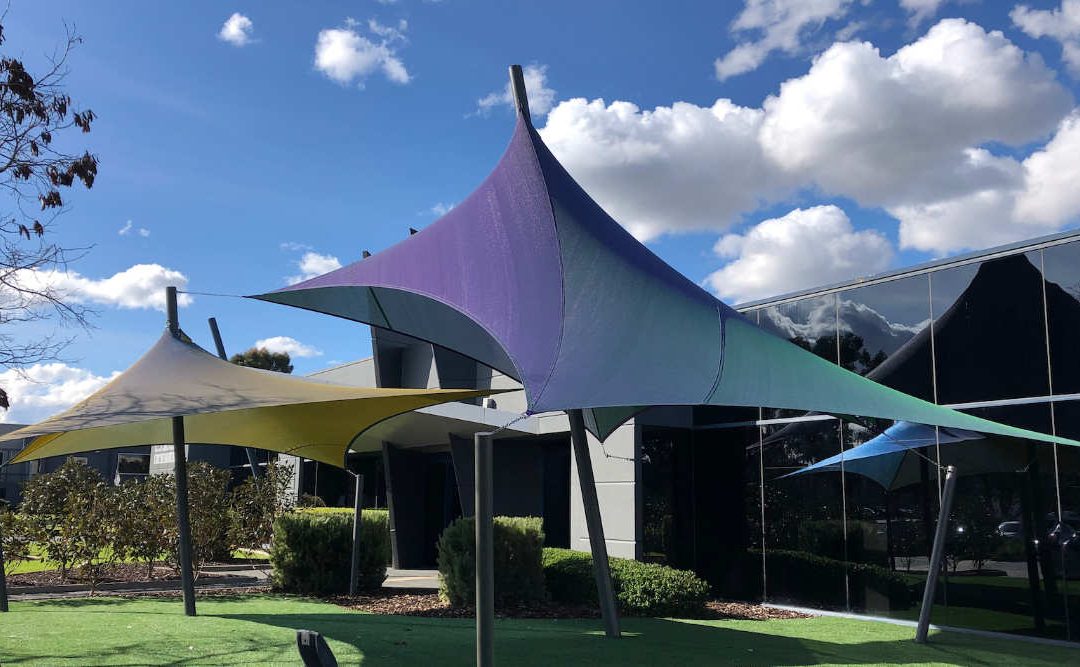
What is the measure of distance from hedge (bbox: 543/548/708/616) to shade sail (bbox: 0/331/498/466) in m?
3.82

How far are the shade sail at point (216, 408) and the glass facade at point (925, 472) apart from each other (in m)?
5.77

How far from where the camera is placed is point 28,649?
7.89 metres

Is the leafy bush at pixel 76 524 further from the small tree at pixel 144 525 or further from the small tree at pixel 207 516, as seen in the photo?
the small tree at pixel 207 516

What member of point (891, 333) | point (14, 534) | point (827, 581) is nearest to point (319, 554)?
point (14, 534)

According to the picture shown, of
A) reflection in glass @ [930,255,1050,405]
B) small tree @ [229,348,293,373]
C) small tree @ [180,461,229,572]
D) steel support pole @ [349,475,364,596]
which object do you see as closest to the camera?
reflection in glass @ [930,255,1050,405]

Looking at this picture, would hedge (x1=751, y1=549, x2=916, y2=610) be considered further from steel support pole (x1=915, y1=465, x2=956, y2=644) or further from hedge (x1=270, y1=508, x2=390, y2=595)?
hedge (x1=270, y1=508, x2=390, y2=595)

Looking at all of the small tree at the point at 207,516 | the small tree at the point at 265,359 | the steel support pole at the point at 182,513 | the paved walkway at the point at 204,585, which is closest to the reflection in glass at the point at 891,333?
the paved walkway at the point at 204,585

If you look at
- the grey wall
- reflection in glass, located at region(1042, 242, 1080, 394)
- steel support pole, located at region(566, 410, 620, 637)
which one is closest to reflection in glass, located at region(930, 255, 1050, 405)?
reflection in glass, located at region(1042, 242, 1080, 394)

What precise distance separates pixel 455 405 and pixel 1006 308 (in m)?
10.3

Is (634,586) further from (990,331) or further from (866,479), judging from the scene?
(990,331)

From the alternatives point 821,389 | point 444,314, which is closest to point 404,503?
point 444,314

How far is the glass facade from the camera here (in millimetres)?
11133

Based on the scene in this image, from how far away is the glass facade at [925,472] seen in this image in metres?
11.1

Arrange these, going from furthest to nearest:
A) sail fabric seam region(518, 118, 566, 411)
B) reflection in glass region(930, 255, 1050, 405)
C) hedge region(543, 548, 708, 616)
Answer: hedge region(543, 548, 708, 616) < reflection in glass region(930, 255, 1050, 405) < sail fabric seam region(518, 118, 566, 411)
